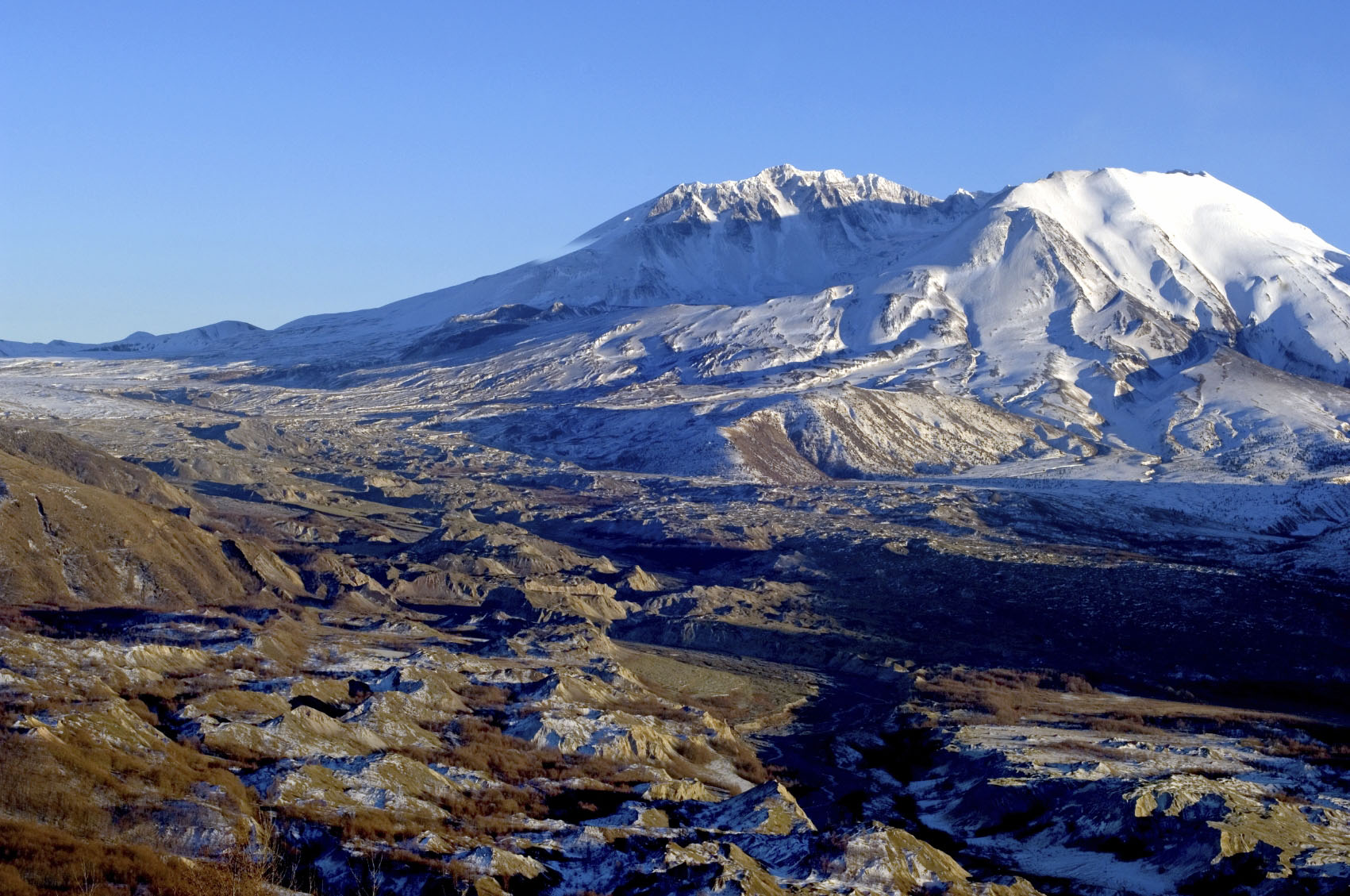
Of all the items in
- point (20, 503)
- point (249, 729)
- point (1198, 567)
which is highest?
point (20, 503)

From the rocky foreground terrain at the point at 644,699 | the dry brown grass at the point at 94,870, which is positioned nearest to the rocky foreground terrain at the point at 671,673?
the dry brown grass at the point at 94,870

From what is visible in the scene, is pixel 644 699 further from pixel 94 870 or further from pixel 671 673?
pixel 94 870

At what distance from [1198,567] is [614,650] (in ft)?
187

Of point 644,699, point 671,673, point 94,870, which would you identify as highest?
point 94,870

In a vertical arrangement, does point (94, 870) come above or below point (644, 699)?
above

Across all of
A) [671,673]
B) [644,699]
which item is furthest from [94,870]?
[671,673]

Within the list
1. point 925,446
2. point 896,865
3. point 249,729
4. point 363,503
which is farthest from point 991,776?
point 925,446

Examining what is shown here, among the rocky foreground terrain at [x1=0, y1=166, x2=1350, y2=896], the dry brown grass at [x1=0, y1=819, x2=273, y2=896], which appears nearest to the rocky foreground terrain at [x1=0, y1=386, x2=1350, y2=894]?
the dry brown grass at [x1=0, y1=819, x2=273, y2=896]

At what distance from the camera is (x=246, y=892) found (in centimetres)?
3033

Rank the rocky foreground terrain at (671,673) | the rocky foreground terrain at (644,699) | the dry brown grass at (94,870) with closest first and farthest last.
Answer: the dry brown grass at (94,870) → the rocky foreground terrain at (644,699) → the rocky foreground terrain at (671,673)

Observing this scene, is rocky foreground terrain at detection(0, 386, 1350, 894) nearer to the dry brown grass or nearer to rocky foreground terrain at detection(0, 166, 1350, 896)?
the dry brown grass

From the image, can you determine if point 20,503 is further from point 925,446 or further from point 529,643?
point 925,446

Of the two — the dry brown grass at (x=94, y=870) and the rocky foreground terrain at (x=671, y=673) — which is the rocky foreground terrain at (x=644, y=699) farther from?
the rocky foreground terrain at (x=671, y=673)

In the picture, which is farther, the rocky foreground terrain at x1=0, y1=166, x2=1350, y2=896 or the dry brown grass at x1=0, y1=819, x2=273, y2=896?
the rocky foreground terrain at x1=0, y1=166, x2=1350, y2=896
